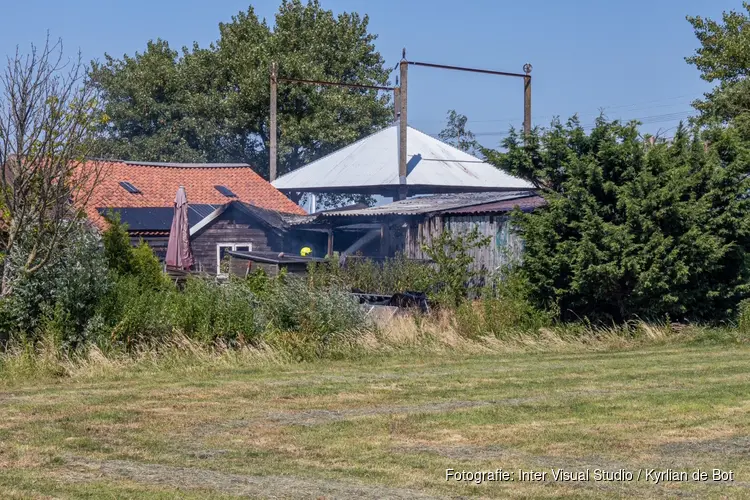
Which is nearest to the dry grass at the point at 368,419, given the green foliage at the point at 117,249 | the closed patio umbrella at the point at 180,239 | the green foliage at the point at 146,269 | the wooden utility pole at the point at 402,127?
the green foliage at the point at 146,269

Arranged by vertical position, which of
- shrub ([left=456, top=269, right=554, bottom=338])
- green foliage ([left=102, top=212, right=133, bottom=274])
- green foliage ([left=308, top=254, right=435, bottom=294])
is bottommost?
shrub ([left=456, top=269, right=554, bottom=338])

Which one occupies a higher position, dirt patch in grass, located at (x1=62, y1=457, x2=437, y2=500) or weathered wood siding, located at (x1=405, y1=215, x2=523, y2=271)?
weathered wood siding, located at (x1=405, y1=215, x2=523, y2=271)

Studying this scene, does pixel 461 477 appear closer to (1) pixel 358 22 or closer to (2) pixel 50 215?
(2) pixel 50 215

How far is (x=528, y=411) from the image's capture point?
35.7 feet

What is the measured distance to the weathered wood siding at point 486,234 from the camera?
22156mm

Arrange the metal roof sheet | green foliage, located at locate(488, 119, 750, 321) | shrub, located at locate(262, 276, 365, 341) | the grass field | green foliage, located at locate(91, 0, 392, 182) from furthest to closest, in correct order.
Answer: green foliage, located at locate(91, 0, 392, 182) → the metal roof sheet → green foliage, located at locate(488, 119, 750, 321) → shrub, located at locate(262, 276, 365, 341) → the grass field

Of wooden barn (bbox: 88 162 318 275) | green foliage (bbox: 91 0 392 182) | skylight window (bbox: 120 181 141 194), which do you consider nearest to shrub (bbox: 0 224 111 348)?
wooden barn (bbox: 88 162 318 275)

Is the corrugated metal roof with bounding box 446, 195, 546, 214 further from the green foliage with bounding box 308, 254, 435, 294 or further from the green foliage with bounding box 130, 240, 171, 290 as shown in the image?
the green foliage with bounding box 130, 240, 171, 290

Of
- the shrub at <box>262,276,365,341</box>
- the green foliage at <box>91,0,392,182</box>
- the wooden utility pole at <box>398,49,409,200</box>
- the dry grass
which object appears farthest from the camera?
the green foliage at <box>91,0,392,182</box>

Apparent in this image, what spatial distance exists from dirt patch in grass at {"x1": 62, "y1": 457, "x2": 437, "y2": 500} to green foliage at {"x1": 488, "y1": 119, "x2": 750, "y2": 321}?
10.5 metres

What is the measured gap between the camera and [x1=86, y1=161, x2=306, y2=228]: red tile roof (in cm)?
3700

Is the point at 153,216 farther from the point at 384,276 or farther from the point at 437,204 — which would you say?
the point at 384,276

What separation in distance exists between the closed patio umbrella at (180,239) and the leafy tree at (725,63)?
1531 cm

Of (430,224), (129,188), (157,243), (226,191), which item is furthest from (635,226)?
(226,191)
